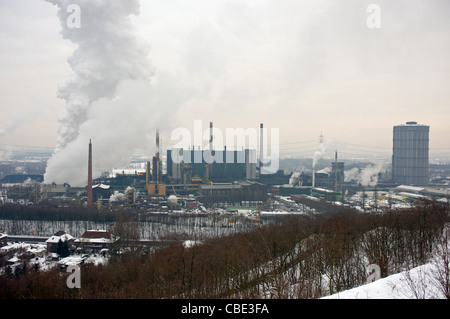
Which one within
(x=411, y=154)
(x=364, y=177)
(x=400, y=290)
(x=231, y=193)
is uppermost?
(x=411, y=154)

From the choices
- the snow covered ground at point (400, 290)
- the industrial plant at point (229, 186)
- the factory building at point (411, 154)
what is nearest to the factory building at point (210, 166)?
the industrial plant at point (229, 186)

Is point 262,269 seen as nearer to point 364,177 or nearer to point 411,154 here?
point 364,177

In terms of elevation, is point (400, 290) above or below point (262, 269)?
above

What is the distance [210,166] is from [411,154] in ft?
50.5

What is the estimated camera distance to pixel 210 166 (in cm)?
2194

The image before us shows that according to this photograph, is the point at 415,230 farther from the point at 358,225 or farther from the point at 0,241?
the point at 0,241

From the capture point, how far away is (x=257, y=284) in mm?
4246

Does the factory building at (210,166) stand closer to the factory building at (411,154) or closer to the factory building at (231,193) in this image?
the factory building at (231,193)

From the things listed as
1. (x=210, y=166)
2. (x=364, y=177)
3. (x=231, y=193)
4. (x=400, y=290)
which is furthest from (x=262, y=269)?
(x=364, y=177)

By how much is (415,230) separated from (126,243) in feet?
22.7

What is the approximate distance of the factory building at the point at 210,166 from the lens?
20578 millimetres

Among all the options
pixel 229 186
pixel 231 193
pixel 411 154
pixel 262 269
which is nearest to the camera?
pixel 262 269
